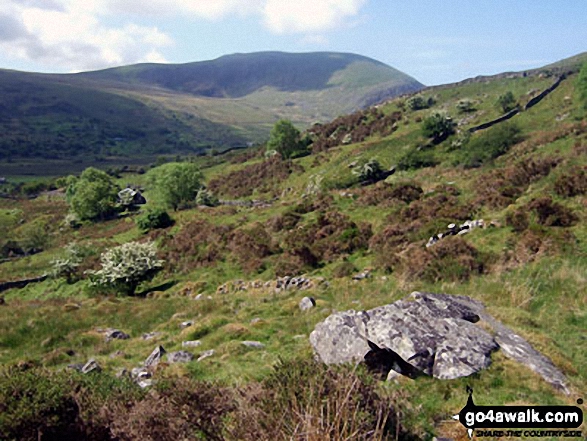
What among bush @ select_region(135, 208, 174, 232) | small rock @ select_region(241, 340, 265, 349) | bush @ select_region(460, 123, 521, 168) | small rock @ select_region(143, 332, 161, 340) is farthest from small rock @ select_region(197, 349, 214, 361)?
bush @ select_region(135, 208, 174, 232)

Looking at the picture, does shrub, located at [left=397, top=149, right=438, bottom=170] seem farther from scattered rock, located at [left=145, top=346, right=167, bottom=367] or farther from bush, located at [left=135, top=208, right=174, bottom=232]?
scattered rock, located at [left=145, top=346, right=167, bottom=367]

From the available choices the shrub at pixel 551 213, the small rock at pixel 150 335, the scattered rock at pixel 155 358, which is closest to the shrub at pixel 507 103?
the shrub at pixel 551 213

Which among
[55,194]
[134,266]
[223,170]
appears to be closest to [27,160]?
[55,194]

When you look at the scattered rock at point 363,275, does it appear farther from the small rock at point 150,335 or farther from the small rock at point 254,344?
the small rock at point 150,335

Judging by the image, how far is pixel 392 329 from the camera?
7.68 meters

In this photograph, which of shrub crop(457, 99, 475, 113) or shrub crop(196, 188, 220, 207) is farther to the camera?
shrub crop(457, 99, 475, 113)

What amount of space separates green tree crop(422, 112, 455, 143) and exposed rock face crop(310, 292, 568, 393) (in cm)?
5115

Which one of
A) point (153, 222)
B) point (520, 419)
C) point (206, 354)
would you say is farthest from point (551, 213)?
point (153, 222)

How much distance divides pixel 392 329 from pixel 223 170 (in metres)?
87.9

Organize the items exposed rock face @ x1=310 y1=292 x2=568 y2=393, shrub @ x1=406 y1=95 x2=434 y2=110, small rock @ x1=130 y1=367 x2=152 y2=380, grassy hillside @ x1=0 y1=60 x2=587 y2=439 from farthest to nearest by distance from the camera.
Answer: shrub @ x1=406 y1=95 x2=434 y2=110 < small rock @ x1=130 y1=367 x2=152 y2=380 < exposed rock face @ x1=310 y1=292 x2=568 y2=393 < grassy hillside @ x1=0 y1=60 x2=587 y2=439

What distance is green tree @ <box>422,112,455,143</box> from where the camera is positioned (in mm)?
55406

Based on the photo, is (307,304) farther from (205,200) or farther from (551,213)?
(205,200)

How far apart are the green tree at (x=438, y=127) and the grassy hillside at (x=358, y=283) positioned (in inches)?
324

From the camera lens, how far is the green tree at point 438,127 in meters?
55.4
